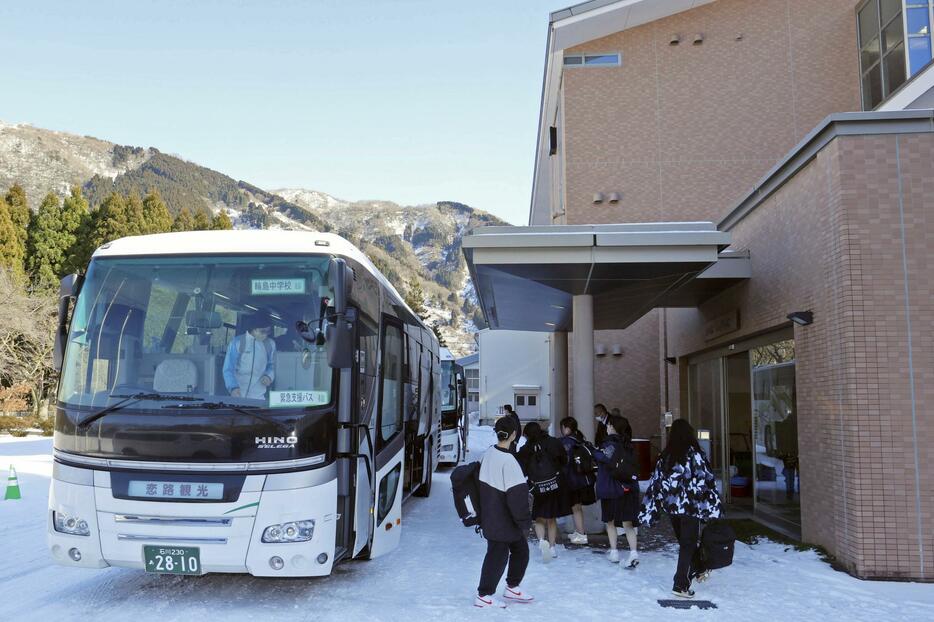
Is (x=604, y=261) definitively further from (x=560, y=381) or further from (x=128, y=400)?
(x=560, y=381)

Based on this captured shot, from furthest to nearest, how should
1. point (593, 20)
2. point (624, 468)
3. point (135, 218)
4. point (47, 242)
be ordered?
point (135, 218) < point (47, 242) < point (593, 20) < point (624, 468)

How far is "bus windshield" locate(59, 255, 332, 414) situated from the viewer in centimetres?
605

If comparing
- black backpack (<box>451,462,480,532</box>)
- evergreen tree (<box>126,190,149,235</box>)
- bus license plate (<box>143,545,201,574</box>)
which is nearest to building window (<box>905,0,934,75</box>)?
black backpack (<box>451,462,480,532</box>)

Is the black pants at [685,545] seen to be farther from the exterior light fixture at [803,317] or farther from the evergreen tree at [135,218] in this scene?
the evergreen tree at [135,218]

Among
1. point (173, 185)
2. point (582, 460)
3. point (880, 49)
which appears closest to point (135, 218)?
point (880, 49)

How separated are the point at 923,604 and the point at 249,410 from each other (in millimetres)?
6181

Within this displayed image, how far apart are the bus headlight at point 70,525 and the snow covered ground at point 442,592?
2.26ft

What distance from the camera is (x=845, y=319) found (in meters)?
7.82

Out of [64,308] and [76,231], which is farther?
[76,231]

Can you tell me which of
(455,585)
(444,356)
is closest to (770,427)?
(455,585)

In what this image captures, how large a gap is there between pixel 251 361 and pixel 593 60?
17828mm

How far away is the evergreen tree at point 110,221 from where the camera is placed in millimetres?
46812

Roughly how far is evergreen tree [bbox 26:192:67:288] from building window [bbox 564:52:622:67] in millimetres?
34506

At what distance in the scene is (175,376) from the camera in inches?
240
